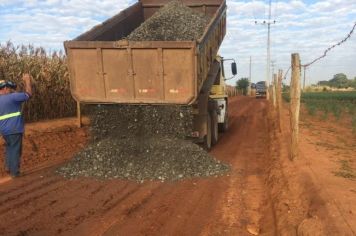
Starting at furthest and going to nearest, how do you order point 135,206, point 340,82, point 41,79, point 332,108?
1. point 340,82
2. point 332,108
3. point 41,79
4. point 135,206

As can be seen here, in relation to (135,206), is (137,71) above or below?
above

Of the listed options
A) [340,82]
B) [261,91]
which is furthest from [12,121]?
[340,82]

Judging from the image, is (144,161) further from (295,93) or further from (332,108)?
(332,108)

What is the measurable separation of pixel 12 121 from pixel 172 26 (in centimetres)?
484

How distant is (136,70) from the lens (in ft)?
32.4

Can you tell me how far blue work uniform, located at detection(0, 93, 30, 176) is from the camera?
9.20 metres

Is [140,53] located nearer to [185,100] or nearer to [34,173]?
[185,100]

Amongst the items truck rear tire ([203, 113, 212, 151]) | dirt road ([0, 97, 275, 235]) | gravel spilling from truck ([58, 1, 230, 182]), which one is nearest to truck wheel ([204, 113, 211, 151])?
truck rear tire ([203, 113, 212, 151])

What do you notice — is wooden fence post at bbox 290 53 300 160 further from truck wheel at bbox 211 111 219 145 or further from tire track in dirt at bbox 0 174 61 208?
→ tire track in dirt at bbox 0 174 61 208

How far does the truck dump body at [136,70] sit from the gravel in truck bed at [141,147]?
329 millimetres

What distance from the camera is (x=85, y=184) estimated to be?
28.7ft

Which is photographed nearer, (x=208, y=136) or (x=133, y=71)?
(x=133, y=71)

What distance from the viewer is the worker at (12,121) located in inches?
363

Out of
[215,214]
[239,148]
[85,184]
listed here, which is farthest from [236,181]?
[239,148]
